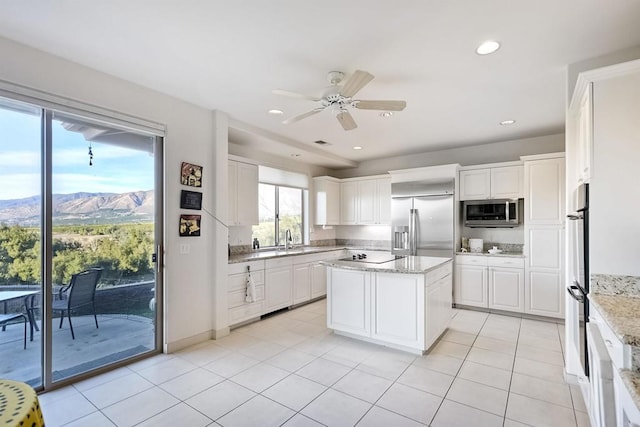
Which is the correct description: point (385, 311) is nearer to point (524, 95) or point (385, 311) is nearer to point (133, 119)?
point (524, 95)

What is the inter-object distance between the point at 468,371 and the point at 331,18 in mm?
3066

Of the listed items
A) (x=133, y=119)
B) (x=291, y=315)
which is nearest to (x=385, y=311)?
(x=291, y=315)

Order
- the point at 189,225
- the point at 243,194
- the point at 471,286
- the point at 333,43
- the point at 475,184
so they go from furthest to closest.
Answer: the point at 475,184, the point at 471,286, the point at 243,194, the point at 189,225, the point at 333,43

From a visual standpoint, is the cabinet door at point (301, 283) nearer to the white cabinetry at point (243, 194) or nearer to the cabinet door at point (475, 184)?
the white cabinetry at point (243, 194)

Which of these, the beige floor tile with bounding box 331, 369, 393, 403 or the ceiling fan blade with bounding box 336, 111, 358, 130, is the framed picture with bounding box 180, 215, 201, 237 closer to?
the ceiling fan blade with bounding box 336, 111, 358, 130

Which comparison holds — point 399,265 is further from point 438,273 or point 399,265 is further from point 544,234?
point 544,234

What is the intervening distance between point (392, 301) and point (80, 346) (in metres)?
2.91

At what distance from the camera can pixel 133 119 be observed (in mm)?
2902

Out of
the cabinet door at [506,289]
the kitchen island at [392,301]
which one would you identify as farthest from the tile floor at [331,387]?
the cabinet door at [506,289]

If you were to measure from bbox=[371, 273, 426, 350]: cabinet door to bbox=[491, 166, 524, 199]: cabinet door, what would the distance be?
8.37 feet

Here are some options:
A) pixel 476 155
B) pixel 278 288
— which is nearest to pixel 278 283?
pixel 278 288

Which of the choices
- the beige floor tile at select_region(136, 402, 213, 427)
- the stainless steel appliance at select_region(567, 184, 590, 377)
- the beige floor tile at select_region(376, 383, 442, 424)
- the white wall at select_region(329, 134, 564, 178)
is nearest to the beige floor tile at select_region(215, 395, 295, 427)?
the beige floor tile at select_region(136, 402, 213, 427)

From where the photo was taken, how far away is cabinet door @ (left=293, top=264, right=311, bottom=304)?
477 cm

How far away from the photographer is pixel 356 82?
2270 mm
